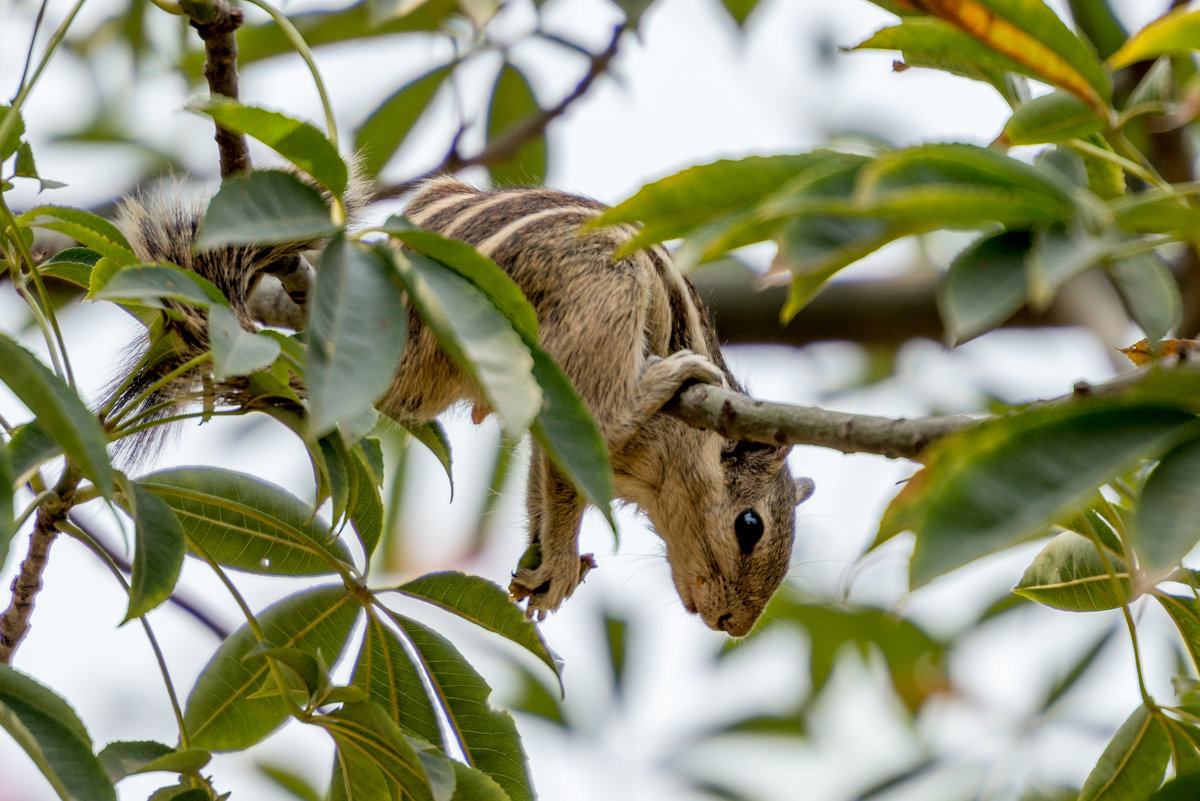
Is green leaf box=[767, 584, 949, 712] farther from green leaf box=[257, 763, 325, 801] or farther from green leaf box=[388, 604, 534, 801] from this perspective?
green leaf box=[388, 604, 534, 801]

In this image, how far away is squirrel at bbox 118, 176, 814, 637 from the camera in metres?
2.11

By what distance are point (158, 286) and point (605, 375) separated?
4.25 ft

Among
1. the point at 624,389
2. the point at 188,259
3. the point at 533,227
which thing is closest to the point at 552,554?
the point at 624,389

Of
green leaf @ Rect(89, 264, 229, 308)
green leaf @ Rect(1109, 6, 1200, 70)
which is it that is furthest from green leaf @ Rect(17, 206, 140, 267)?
green leaf @ Rect(1109, 6, 1200, 70)

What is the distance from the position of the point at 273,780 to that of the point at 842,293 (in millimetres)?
1893

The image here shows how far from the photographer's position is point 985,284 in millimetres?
826

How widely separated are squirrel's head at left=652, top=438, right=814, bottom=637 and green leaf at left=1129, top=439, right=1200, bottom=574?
1.69 m

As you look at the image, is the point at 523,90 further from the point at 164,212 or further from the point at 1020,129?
the point at 1020,129

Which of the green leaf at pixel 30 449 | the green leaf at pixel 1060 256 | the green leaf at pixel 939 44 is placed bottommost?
the green leaf at pixel 1060 256

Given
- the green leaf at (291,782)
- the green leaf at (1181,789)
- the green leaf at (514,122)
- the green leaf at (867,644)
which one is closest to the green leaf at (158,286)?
the green leaf at (1181,789)

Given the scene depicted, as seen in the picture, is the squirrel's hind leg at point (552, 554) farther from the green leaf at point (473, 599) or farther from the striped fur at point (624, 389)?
the green leaf at point (473, 599)

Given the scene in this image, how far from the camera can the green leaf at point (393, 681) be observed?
1.57m

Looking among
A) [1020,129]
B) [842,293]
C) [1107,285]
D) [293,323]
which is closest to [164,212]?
[293,323]

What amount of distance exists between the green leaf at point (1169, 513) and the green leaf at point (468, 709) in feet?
3.12
